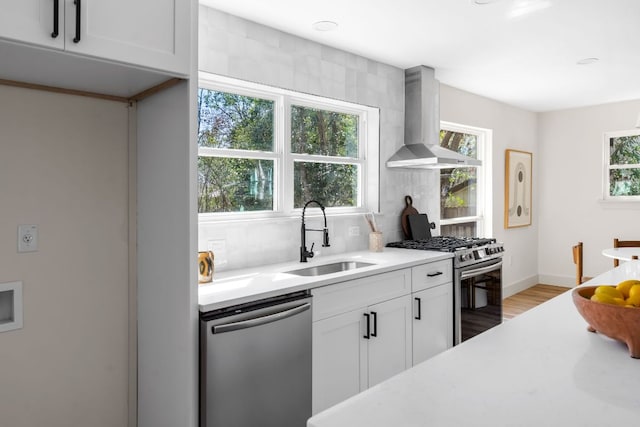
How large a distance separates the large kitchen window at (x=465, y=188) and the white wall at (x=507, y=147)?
10cm

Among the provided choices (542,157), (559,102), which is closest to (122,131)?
(559,102)

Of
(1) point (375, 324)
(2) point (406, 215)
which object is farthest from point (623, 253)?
(1) point (375, 324)

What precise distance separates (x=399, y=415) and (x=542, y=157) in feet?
20.9

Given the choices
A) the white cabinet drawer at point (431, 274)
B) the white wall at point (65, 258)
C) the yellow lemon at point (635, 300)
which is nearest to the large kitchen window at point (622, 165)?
the white cabinet drawer at point (431, 274)

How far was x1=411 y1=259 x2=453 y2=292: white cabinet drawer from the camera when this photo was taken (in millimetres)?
3008

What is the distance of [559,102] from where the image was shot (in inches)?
221

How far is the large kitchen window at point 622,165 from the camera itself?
5.62m

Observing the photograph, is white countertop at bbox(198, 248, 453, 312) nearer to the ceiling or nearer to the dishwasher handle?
the dishwasher handle

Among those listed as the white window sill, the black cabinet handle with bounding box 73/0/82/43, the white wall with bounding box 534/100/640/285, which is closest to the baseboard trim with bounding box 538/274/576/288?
the white wall with bounding box 534/100/640/285

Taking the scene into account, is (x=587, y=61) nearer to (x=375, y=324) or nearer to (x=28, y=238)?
(x=375, y=324)

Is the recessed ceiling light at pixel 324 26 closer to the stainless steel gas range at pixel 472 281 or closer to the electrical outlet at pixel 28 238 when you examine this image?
the stainless steel gas range at pixel 472 281

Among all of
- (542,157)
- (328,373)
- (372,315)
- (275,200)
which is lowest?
(328,373)

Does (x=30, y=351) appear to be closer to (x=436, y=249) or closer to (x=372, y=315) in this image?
(x=372, y=315)

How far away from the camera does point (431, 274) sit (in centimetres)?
312
